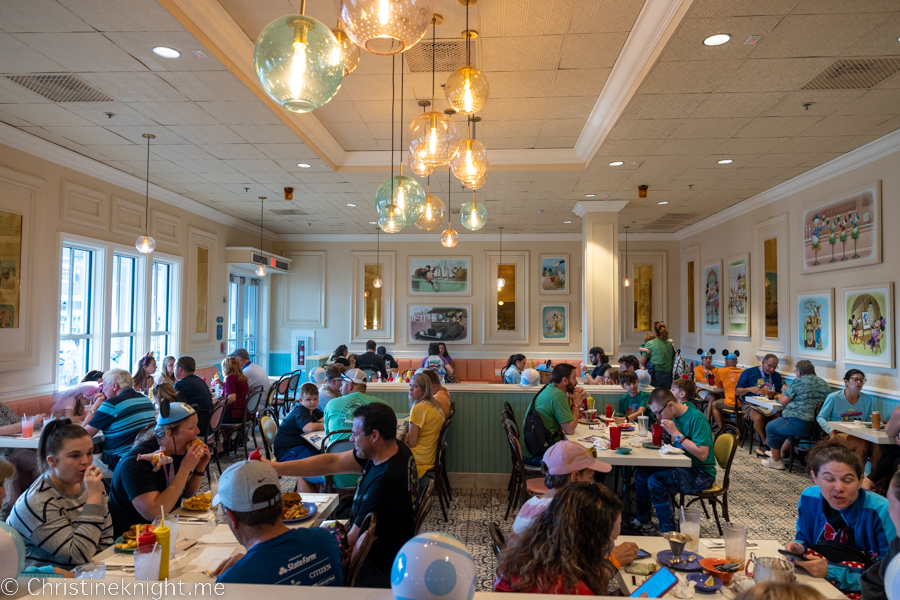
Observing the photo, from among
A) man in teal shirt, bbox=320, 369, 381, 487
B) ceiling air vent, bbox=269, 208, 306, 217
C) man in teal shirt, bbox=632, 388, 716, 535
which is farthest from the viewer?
ceiling air vent, bbox=269, 208, 306, 217

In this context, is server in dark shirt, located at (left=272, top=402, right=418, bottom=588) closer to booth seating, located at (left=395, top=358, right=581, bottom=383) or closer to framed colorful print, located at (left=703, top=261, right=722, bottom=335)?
framed colorful print, located at (left=703, top=261, right=722, bottom=335)

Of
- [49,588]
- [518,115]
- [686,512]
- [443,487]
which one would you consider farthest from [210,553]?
[518,115]

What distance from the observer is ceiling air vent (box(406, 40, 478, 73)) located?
4357mm

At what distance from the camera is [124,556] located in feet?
7.71

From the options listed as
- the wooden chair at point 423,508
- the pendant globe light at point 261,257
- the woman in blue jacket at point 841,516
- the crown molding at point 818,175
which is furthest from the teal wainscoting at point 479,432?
the pendant globe light at point 261,257

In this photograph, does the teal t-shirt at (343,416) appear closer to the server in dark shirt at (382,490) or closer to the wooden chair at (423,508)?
the server in dark shirt at (382,490)

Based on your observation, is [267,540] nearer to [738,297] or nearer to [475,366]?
[738,297]

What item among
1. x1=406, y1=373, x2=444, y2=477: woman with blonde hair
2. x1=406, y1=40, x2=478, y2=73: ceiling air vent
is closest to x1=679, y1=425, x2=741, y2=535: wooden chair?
x1=406, y1=373, x2=444, y2=477: woman with blonde hair

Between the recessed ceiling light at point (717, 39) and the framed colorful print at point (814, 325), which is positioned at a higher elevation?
the recessed ceiling light at point (717, 39)

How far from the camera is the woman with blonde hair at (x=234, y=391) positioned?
7125mm

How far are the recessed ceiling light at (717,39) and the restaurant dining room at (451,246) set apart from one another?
3 centimetres

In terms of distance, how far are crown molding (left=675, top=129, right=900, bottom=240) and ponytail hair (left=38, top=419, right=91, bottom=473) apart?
24.2 feet

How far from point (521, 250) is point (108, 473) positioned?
389 inches

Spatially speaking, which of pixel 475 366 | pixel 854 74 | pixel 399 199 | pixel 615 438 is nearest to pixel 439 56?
pixel 399 199
